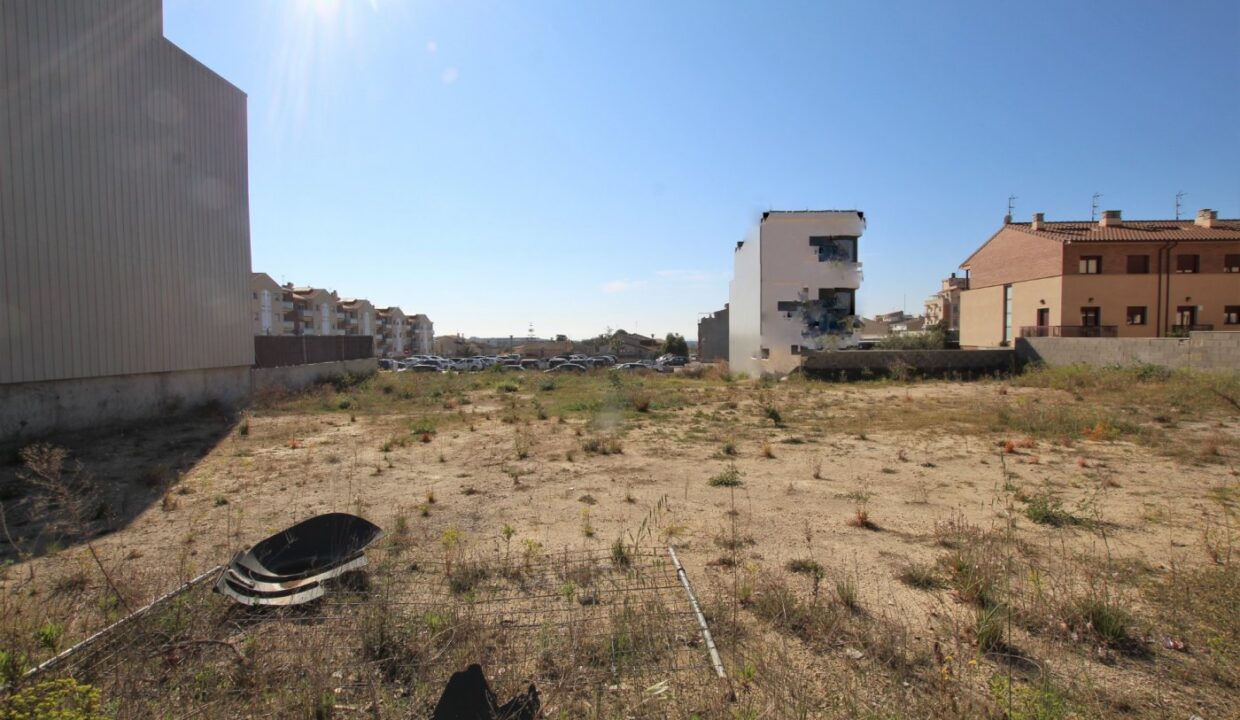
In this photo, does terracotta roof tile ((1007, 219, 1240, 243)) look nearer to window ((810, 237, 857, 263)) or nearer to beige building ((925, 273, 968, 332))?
window ((810, 237, 857, 263))

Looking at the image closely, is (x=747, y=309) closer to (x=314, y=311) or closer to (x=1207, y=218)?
(x=1207, y=218)

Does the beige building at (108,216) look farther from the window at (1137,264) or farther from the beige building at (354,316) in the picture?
the beige building at (354,316)

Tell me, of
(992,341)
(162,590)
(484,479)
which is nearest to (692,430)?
(484,479)

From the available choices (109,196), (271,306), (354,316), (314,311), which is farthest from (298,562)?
(354,316)

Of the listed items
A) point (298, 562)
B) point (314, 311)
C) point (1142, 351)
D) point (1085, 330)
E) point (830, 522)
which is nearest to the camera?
point (298, 562)

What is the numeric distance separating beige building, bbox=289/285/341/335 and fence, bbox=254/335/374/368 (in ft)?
136

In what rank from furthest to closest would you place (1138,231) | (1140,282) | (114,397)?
(1138,231), (1140,282), (114,397)

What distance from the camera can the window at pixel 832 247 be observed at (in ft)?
119

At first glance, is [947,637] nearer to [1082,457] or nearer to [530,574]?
[530,574]

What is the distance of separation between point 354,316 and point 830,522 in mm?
81164

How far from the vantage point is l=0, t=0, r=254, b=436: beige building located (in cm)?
991

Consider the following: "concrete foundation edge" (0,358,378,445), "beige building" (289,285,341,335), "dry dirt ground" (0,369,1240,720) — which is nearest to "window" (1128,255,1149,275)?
"dry dirt ground" (0,369,1240,720)

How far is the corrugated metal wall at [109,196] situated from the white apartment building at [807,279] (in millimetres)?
29485

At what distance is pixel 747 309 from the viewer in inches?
1617
